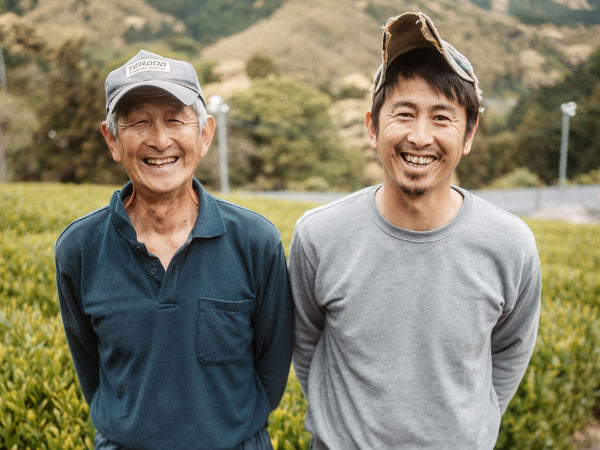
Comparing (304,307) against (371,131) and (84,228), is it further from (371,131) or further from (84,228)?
(84,228)

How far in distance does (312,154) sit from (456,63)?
104ft

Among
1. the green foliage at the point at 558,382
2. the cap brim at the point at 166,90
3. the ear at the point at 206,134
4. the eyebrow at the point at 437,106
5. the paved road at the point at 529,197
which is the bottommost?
the paved road at the point at 529,197

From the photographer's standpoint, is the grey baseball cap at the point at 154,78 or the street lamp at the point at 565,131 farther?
the street lamp at the point at 565,131

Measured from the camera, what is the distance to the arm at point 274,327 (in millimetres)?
1868

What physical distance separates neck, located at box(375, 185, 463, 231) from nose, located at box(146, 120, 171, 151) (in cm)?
79

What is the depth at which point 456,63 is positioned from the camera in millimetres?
1618

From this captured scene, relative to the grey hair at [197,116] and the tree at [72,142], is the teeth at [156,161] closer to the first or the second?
the grey hair at [197,116]

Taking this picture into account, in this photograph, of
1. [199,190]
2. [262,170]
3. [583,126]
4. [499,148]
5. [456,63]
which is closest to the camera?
[456,63]

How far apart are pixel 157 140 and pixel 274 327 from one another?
0.85 metres

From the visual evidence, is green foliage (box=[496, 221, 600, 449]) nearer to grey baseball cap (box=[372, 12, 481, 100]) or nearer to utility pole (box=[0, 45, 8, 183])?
grey baseball cap (box=[372, 12, 481, 100])

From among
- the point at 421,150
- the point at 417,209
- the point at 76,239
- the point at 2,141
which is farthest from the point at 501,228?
the point at 2,141

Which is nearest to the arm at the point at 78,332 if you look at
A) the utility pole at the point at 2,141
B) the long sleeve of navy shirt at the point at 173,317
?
the long sleeve of navy shirt at the point at 173,317

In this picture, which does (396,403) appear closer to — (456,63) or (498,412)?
(498,412)

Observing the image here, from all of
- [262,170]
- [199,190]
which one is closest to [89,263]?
[199,190]
